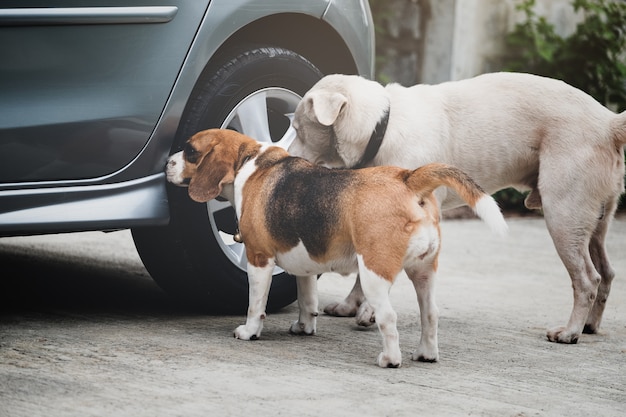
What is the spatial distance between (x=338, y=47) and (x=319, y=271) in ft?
4.37

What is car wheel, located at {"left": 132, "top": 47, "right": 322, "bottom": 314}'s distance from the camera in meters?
4.19

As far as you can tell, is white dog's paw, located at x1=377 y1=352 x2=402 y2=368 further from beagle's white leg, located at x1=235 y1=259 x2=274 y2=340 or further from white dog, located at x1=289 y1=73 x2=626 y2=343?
white dog, located at x1=289 y1=73 x2=626 y2=343

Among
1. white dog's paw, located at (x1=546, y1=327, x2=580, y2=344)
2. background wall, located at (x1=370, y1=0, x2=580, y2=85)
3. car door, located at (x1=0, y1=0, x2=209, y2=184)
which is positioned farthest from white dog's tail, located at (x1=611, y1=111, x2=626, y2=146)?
background wall, located at (x1=370, y1=0, x2=580, y2=85)

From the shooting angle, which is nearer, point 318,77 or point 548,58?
point 318,77

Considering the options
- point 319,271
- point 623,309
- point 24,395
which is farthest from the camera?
point 623,309

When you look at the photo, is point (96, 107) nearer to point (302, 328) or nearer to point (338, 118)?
point (338, 118)

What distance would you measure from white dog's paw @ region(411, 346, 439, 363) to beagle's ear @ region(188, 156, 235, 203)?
999 mm

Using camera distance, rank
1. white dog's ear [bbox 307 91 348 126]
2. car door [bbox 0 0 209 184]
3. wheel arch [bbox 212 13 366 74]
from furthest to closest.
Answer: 1. wheel arch [bbox 212 13 366 74]
2. white dog's ear [bbox 307 91 348 126]
3. car door [bbox 0 0 209 184]

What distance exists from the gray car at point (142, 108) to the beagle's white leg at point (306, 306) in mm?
314

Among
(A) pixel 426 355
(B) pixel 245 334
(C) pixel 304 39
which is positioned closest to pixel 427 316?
(A) pixel 426 355

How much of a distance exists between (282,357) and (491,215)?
901mm

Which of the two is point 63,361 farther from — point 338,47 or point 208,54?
point 338,47

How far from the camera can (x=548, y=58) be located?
8.93m

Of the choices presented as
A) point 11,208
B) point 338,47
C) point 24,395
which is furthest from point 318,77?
point 24,395
